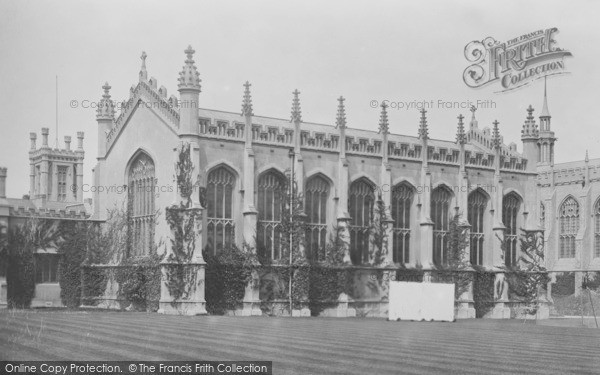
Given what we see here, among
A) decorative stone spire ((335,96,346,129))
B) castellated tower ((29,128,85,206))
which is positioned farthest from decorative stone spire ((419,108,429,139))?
castellated tower ((29,128,85,206))

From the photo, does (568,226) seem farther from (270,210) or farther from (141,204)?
(141,204)

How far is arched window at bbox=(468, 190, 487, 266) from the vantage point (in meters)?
51.7

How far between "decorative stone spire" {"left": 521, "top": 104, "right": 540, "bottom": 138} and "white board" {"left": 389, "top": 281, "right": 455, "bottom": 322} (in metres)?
15.7

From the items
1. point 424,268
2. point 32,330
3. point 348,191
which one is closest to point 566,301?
point 424,268

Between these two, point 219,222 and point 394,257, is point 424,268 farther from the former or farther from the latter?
point 219,222

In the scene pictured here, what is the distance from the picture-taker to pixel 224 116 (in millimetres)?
45438

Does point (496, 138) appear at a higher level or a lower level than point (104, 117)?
lower

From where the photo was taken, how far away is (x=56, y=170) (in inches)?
3775

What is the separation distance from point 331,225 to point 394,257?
14.1 feet

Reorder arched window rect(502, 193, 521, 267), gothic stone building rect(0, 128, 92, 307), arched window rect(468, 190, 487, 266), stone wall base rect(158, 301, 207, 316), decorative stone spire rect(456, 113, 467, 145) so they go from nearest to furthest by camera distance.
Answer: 1. stone wall base rect(158, 301, 207, 316)
2. gothic stone building rect(0, 128, 92, 307)
3. decorative stone spire rect(456, 113, 467, 145)
4. arched window rect(468, 190, 487, 266)
5. arched window rect(502, 193, 521, 267)

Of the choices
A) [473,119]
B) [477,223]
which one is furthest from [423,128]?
[473,119]

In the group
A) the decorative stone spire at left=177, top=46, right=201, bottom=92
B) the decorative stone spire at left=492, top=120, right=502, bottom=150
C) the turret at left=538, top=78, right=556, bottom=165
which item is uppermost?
the turret at left=538, top=78, right=556, bottom=165

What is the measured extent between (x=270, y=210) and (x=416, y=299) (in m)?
8.02

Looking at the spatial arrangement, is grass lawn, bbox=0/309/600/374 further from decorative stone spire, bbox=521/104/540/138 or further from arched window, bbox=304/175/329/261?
decorative stone spire, bbox=521/104/540/138
